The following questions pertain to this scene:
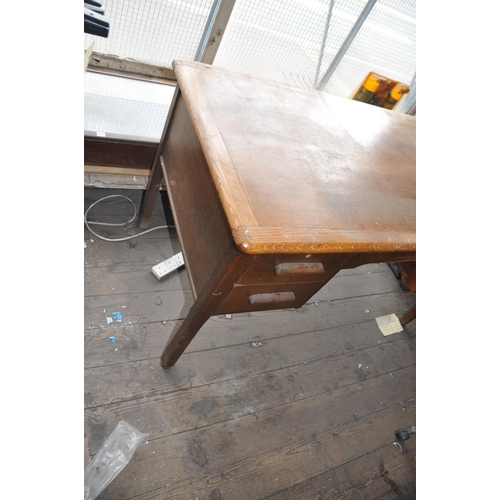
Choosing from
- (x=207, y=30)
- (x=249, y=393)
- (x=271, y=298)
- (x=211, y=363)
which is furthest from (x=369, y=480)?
(x=207, y=30)

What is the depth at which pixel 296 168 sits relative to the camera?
1.01 meters

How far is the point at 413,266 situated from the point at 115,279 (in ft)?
4.37

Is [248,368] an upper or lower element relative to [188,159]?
lower

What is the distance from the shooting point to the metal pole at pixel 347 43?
170 centimetres

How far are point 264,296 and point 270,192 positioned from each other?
32 centimetres

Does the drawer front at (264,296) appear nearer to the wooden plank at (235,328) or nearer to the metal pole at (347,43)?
the wooden plank at (235,328)

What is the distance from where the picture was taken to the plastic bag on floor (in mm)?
1052

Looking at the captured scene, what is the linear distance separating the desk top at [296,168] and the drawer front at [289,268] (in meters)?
0.07

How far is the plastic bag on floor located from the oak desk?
0.25 meters

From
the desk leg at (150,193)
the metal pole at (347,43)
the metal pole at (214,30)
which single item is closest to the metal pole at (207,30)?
the metal pole at (214,30)

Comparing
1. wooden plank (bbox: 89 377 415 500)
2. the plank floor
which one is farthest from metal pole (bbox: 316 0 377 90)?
wooden plank (bbox: 89 377 415 500)

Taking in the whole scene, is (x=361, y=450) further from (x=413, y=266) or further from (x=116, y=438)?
(x=116, y=438)
